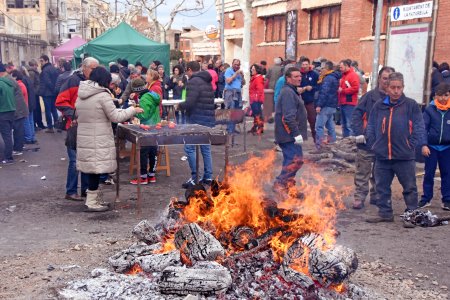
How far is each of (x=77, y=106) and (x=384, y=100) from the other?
4.30 metres

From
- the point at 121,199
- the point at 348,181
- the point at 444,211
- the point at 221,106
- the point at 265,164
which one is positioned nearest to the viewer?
the point at 444,211

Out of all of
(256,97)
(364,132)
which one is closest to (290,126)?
(364,132)

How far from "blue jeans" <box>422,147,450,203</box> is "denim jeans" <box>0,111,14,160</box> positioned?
8470 millimetres

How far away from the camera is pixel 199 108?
910cm

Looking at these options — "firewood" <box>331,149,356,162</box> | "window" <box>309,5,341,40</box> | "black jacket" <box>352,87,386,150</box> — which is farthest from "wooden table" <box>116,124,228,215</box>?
"window" <box>309,5,341,40</box>

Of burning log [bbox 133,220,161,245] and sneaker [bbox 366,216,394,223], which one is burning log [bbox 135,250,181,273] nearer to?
burning log [bbox 133,220,161,245]

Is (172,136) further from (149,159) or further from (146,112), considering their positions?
(149,159)

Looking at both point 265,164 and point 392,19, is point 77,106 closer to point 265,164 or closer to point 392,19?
point 265,164

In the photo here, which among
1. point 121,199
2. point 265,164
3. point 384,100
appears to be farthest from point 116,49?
point 384,100

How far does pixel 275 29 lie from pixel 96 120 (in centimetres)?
2257

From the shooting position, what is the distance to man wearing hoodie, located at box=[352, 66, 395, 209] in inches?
301

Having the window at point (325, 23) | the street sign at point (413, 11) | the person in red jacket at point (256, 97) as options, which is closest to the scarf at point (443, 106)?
the street sign at point (413, 11)

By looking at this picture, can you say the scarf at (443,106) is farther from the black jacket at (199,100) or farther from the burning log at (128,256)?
the burning log at (128,256)

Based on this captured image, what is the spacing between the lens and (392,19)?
10.9 metres
